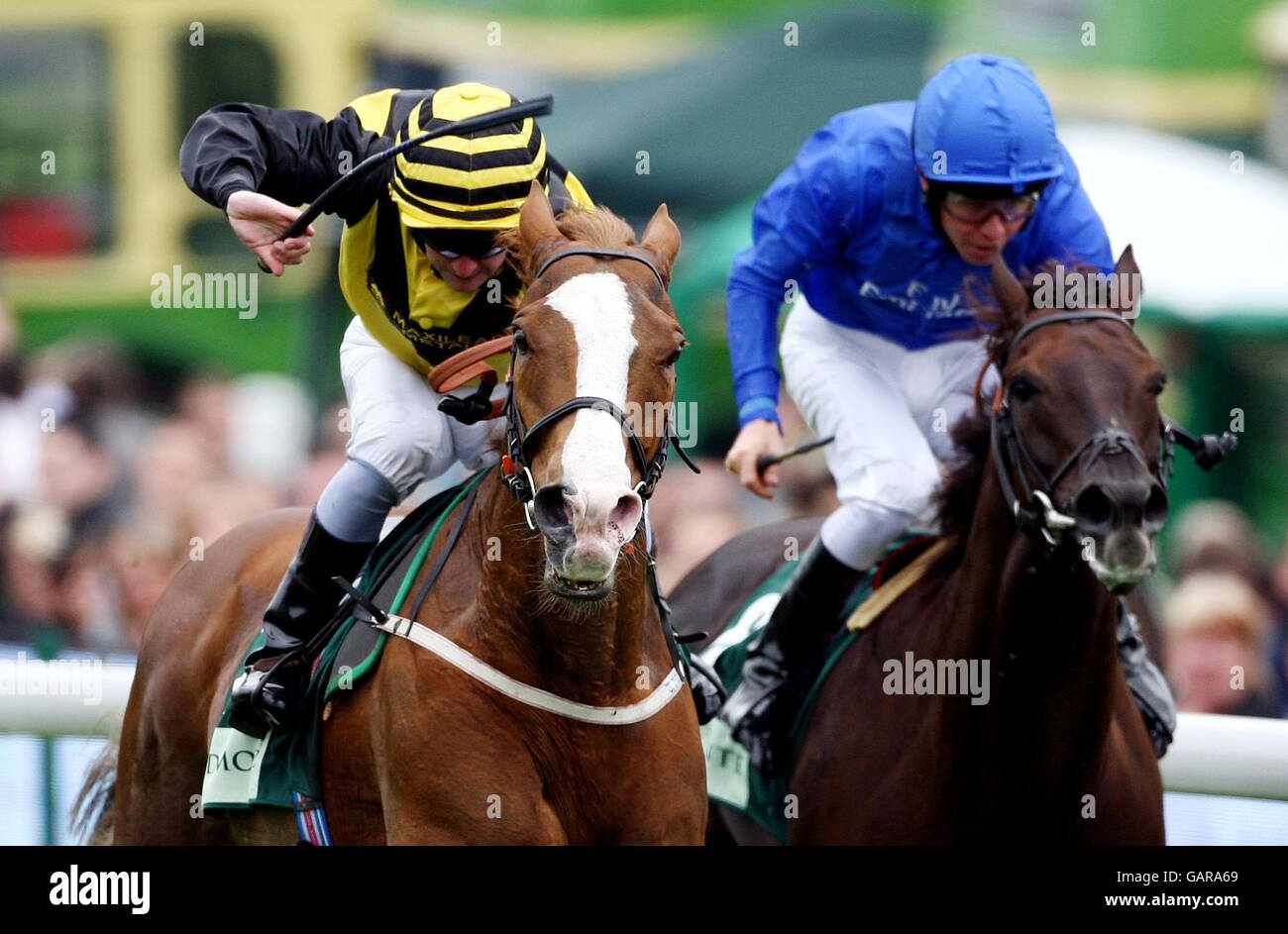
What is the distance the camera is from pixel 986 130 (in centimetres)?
485

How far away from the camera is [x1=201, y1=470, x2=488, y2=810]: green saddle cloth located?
4.38 meters

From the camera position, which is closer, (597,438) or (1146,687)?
(597,438)

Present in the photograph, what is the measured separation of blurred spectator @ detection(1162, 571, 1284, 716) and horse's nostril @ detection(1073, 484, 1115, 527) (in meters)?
2.81

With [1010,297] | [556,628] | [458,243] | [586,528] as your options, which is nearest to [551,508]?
[586,528]

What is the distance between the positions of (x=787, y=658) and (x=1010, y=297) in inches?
51.6

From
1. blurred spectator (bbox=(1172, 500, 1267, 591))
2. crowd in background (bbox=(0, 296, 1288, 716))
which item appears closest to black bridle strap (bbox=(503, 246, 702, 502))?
crowd in background (bbox=(0, 296, 1288, 716))

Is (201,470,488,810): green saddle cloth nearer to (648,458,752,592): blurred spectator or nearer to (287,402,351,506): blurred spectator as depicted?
(648,458,752,592): blurred spectator

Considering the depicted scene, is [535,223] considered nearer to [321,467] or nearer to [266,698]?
[266,698]

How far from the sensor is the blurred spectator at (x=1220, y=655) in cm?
706

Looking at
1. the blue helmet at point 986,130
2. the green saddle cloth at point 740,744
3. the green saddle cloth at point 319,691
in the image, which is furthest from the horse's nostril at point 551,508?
the blue helmet at point 986,130

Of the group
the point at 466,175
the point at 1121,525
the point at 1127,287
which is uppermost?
the point at 466,175

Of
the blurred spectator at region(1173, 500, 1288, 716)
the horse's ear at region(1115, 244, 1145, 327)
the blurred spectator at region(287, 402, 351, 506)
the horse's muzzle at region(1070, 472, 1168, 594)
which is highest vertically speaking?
the horse's ear at region(1115, 244, 1145, 327)

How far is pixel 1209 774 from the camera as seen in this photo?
18.6 ft
